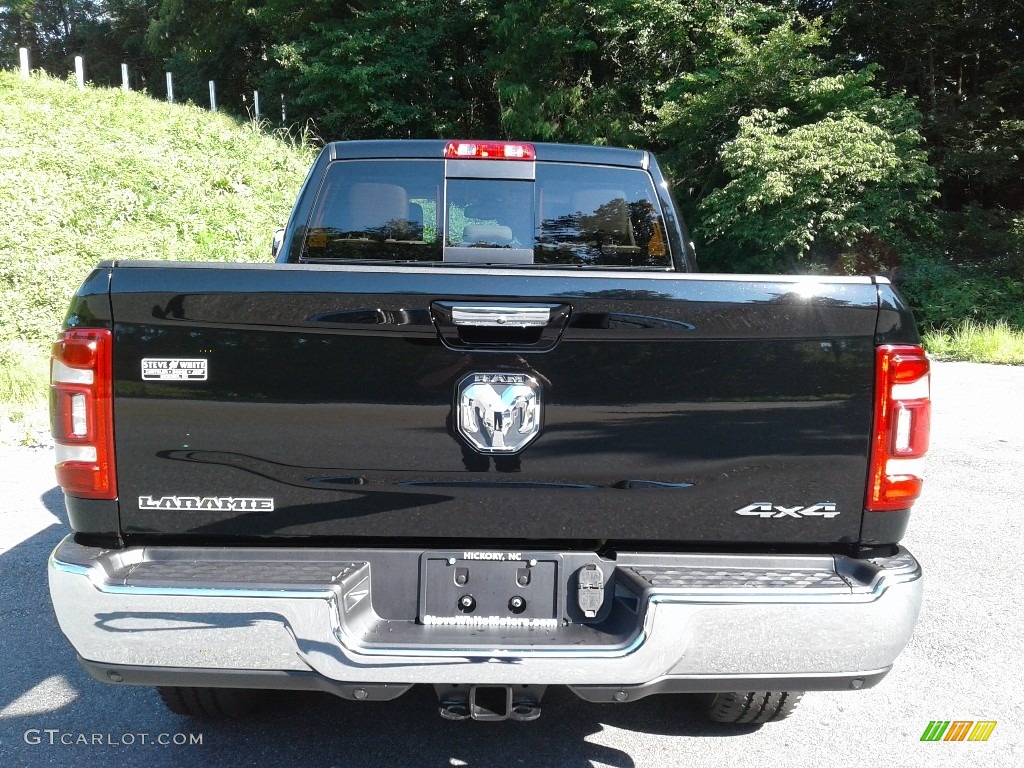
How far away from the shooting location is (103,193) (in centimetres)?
1431

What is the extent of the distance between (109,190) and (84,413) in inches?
562

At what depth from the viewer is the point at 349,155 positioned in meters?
3.63

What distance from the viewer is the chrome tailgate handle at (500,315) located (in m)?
2.10

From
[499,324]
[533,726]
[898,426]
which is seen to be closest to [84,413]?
[499,324]

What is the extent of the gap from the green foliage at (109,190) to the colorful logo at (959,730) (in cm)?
890

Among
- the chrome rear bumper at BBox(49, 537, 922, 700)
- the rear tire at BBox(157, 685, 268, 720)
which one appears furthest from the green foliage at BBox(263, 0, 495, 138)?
the chrome rear bumper at BBox(49, 537, 922, 700)

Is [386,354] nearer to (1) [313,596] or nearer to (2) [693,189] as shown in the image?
(1) [313,596]

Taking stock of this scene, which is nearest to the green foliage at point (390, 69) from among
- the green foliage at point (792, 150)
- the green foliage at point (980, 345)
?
the green foliage at point (792, 150)

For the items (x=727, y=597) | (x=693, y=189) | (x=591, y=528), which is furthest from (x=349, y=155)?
(x=693, y=189)

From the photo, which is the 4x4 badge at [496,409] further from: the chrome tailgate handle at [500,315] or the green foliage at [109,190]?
the green foliage at [109,190]

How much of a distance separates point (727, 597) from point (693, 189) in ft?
76.8

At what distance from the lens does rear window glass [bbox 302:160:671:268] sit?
3498 mm

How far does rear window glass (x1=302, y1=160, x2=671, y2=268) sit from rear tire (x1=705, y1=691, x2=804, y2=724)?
181 cm

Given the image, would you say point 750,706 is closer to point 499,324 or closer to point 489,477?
point 489,477
